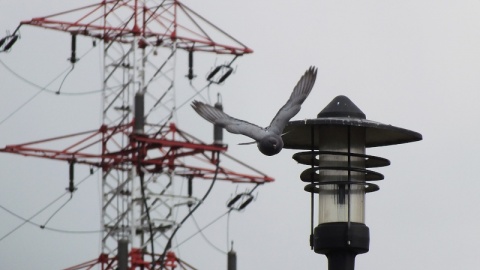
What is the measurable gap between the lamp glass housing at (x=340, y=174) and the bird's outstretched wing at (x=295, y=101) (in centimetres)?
74

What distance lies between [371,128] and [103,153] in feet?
144

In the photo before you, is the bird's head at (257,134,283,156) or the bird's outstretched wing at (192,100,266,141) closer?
the bird's head at (257,134,283,156)

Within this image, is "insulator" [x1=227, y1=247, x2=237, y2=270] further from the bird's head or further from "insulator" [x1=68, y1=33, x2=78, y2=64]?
the bird's head

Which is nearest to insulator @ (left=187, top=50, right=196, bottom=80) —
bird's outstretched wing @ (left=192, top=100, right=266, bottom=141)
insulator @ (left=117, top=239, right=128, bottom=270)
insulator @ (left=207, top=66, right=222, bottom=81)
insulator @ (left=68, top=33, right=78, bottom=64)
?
insulator @ (left=207, top=66, right=222, bottom=81)

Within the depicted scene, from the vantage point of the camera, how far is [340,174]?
1920cm

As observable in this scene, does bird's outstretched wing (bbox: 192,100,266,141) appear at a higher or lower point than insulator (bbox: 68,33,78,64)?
lower

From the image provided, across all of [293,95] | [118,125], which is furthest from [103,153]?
[293,95]

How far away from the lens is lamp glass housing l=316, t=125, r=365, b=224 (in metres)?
19.0

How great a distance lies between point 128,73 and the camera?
62.9 m

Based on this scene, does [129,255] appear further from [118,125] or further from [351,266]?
[351,266]

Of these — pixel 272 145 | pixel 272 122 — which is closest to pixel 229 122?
pixel 272 122

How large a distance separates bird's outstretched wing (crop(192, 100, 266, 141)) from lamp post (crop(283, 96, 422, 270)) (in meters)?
1.20

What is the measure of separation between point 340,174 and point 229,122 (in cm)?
235

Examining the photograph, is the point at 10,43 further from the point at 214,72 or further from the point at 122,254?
the point at 122,254
